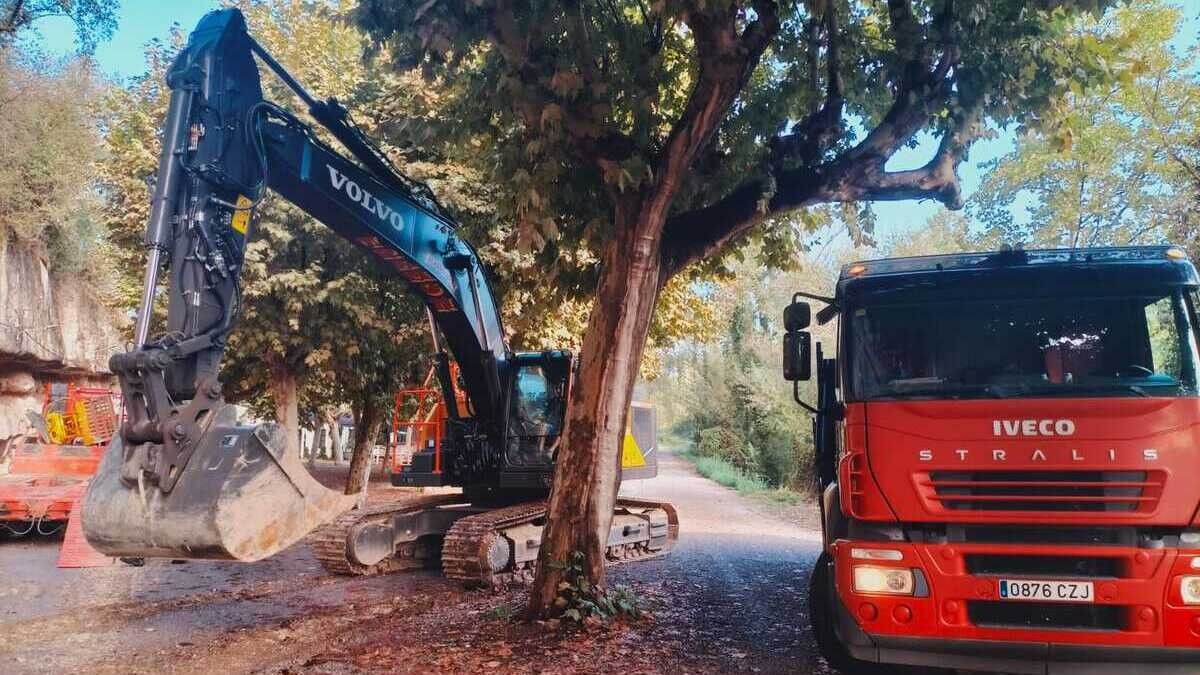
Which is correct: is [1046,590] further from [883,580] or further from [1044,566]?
[883,580]

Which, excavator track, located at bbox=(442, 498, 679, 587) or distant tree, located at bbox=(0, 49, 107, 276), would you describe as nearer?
excavator track, located at bbox=(442, 498, 679, 587)

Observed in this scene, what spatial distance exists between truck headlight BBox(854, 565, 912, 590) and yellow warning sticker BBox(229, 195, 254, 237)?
15.8ft

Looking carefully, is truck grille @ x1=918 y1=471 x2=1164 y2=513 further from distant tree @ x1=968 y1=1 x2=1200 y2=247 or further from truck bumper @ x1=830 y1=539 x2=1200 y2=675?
distant tree @ x1=968 y1=1 x2=1200 y2=247

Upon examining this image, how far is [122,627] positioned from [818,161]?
7859mm

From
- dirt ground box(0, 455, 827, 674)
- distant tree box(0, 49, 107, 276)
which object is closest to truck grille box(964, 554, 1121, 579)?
dirt ground box(0, 455, 827, 674)

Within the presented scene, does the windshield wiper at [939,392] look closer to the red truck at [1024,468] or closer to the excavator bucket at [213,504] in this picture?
the red truck at [1024,468]

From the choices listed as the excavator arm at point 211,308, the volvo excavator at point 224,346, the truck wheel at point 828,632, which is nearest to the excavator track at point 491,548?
the volvo excavator at point 224,346

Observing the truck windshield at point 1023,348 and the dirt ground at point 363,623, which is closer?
the truck windshield at point 1023,348

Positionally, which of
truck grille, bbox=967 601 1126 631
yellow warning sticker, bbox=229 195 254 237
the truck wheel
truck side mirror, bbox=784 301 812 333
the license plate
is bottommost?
the truck wheel

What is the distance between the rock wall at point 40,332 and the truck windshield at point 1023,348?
22.7 m

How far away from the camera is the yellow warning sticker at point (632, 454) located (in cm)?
1097

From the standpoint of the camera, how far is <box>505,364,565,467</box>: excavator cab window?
9719 millimetres

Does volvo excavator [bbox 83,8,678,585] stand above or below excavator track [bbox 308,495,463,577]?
above

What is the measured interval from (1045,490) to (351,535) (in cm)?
697
